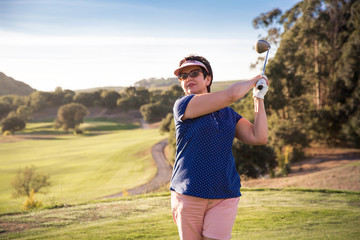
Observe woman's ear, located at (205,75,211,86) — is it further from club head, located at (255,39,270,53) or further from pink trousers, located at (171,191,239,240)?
pink trousers, located at (171,191,239,240)

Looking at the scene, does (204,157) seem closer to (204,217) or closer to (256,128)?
(204,217)

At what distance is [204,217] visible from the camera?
8.05 ft

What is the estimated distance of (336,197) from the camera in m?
10.1

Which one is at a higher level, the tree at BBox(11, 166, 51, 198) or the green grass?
the green grass

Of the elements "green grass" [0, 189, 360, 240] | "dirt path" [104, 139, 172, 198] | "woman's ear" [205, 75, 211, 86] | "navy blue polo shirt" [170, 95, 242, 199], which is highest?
"woman's ear" [205, 75, 211, 86]

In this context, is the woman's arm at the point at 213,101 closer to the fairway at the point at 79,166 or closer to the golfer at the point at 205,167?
the golfer at the point at 205,167

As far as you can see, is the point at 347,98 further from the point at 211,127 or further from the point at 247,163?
the point at 211,127

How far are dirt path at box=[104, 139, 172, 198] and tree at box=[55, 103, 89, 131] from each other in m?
33.3

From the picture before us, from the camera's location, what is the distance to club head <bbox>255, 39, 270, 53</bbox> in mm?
3246

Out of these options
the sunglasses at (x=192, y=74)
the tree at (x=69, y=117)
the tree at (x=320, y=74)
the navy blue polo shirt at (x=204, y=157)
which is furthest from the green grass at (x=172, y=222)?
the tree at (x=69, y=117)

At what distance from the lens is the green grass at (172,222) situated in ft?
19.7

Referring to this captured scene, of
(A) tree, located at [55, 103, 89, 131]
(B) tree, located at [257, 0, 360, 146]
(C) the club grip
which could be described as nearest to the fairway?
(B) tree, located at [257, 0, 360, 146]

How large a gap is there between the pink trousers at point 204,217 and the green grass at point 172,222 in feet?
11.7

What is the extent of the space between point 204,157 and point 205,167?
0.23 feet
